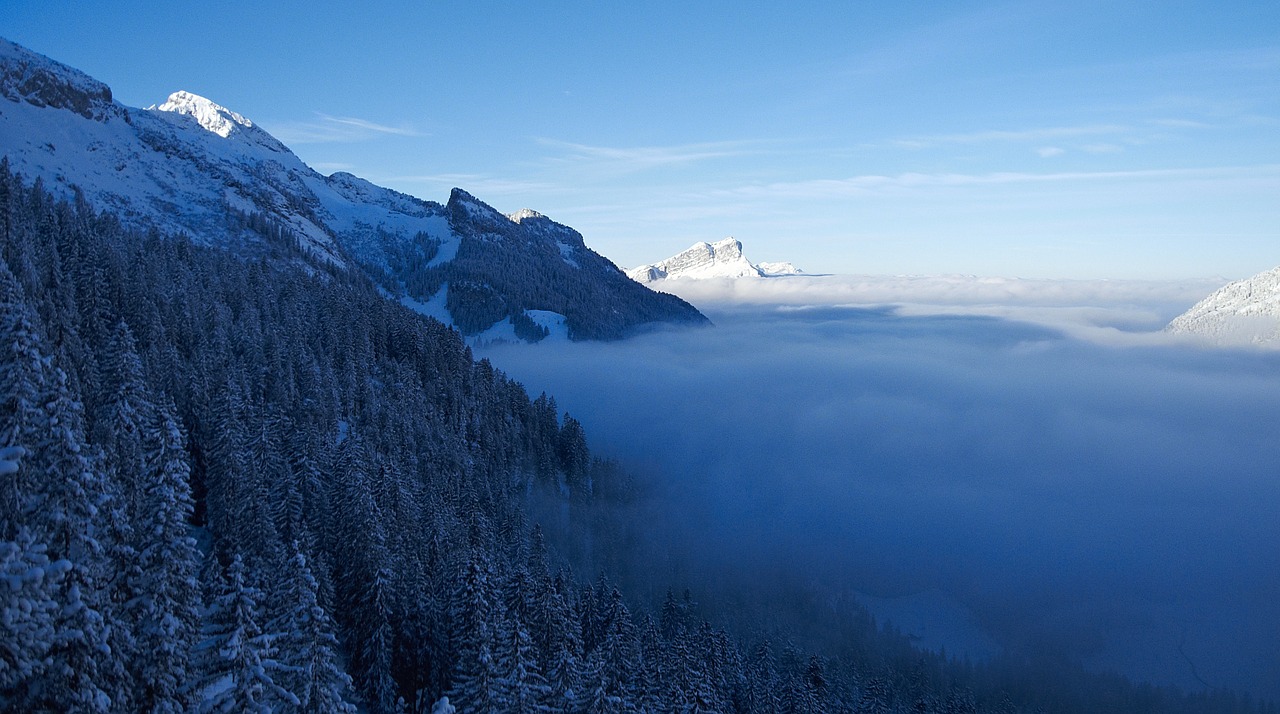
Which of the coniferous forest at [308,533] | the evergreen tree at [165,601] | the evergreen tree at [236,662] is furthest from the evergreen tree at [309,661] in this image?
the evergreen tree at [165,601]

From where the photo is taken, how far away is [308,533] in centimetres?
4175

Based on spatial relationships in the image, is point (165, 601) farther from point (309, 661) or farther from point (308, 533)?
point (308, 533)

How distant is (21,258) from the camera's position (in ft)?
168

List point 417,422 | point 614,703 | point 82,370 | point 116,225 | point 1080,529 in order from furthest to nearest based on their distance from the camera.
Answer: point 1080,529 → point 116,225 → point 417,422 → point 82,370 → point 614,703

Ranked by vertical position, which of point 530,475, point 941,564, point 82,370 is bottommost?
point 941,564

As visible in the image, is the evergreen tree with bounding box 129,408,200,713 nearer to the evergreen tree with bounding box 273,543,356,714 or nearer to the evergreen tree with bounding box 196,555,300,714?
the evergreen tree with bounding box 196,555,300,714

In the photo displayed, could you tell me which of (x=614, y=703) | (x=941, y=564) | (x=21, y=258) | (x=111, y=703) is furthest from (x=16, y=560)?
(x=941, y=564)

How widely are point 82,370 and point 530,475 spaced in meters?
65.8

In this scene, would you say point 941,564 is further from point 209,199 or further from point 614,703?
point 209,199

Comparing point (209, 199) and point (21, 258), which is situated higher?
point (209, 199)

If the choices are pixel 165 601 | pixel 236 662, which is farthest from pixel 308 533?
pixel 236 662

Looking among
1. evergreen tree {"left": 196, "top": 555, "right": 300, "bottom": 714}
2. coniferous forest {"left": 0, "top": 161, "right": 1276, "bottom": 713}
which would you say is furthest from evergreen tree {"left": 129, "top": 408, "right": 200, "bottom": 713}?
evergreen tree {"left": 196, "top": 555, "right": 300, "bottom": 714}

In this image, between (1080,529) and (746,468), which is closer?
(1080,529)

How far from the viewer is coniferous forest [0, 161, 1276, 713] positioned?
16.8 m
